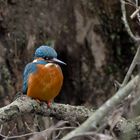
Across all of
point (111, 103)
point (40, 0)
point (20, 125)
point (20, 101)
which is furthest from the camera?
point (40, 0)

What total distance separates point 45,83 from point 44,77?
60 millimetres

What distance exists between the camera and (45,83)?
199 inches

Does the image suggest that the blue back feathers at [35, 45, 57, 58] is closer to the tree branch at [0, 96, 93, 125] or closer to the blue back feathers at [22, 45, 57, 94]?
the blue back feathers at [22, 45, 57, 94]

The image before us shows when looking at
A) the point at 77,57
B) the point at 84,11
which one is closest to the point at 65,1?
the point at 84,11

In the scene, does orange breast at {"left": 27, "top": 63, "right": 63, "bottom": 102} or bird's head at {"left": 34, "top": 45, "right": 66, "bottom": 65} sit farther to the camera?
bird's head at {"left": 34, "top": 45, "right": 66, "bottom": 65}

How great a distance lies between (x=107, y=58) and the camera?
292 inches

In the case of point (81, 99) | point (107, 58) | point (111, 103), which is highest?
point (111, 103)

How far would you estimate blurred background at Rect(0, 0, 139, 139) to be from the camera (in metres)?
6.86

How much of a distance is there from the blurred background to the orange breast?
155 centimetres

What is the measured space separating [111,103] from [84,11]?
16.1ft

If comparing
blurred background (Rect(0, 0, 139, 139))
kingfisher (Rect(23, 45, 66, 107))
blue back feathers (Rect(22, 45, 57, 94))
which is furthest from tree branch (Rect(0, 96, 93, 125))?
blurred background (Rect(0, 0, 139, 139))

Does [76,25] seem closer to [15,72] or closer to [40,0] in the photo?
[40,0]

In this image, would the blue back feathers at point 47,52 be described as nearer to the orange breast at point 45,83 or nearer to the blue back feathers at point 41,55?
the blue back feathers at point 41,55

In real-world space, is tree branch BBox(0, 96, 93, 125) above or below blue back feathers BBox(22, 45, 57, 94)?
below
